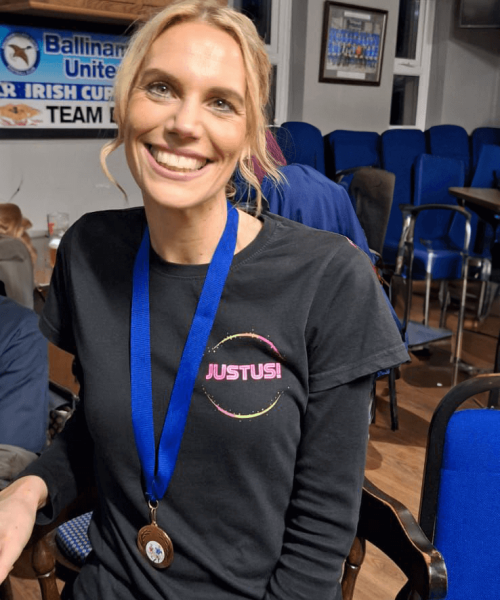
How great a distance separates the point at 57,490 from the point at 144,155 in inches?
20.8

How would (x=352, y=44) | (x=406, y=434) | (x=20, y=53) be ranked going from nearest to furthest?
(x=406, y=434)
(x=20, y=53)
(x=352, y=44)

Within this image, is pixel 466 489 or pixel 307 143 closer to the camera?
pixel 466 489

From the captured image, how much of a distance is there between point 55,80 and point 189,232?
129 inches

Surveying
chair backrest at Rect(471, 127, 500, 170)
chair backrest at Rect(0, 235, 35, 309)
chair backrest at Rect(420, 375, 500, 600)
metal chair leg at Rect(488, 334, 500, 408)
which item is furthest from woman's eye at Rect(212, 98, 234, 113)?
chair backrest at Rect(471, 127, 500, 170)

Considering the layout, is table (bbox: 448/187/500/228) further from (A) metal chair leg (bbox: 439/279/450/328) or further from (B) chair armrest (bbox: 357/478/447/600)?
(B) chair armrest (bbox: 357/478/447/600)

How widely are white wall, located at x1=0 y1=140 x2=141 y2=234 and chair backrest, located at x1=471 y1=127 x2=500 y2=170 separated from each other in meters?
3.47

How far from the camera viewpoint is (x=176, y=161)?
3.04 ft

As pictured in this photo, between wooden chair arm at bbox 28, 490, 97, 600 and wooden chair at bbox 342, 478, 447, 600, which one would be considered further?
Answer: wooden chair arm at bbox 28, 490, 97, 600

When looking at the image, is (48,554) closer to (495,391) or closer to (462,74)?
(495,391)

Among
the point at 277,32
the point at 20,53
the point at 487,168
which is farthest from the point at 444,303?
the point at 20,53

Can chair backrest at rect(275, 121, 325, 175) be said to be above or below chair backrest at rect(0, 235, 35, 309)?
above

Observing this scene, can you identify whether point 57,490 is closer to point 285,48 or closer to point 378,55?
point 285,48

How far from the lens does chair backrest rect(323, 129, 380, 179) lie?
197 inches

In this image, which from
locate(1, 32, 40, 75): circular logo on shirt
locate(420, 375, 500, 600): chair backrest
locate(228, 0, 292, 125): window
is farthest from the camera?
locate(228, 0, 292, 125): window
